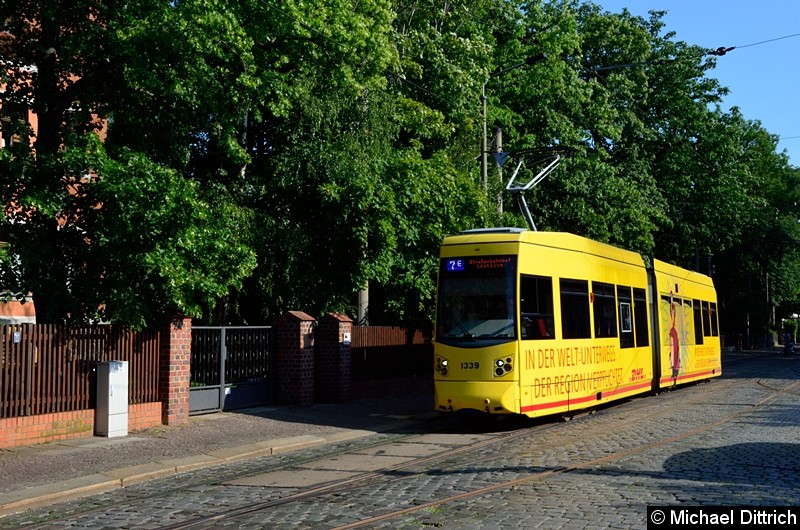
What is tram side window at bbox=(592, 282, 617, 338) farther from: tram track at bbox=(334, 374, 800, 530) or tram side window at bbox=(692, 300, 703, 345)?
tram side window at bbox=(692, 300, 703, 345)

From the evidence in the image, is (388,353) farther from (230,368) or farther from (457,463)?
(457,463)

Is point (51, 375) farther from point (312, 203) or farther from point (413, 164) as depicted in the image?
point (413, 164)

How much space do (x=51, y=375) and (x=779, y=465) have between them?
1056 cm

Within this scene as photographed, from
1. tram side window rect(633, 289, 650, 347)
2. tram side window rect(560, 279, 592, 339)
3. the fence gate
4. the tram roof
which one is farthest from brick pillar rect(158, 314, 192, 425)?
tram side window rect(633, 289, 650, 347)

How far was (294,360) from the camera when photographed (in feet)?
61.1

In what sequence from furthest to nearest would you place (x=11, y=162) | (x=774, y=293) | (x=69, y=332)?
1. (x=774, y=293)
2. (x=11, y=162)
3. (x=69, y=332)

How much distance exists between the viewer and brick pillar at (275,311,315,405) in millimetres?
18594

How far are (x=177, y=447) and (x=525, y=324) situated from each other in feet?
19.2

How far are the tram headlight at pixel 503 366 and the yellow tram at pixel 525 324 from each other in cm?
2

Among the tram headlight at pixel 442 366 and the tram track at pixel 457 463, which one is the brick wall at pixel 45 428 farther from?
the tram headlight at pixel 442 366

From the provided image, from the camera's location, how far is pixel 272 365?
1872 centimetres

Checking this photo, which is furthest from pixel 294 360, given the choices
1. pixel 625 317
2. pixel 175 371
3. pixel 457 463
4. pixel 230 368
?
pixel 457 463

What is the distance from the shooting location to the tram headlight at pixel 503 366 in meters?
13.9

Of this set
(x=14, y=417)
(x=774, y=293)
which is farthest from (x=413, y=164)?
(x=774, y=293)
